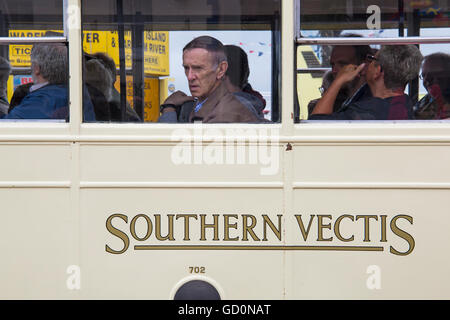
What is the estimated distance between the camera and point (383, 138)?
2.64 metres

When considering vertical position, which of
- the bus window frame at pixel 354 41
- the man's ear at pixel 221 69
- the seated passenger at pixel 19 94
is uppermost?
the bus window frame at pixel 354 41

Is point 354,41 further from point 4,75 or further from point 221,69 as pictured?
point 4,75

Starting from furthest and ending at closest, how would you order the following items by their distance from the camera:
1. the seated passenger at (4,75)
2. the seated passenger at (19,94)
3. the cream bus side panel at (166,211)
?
the seated passenger at (4,75) < the seated passenger at (19,94) < the cream bus side panel at (166,211)

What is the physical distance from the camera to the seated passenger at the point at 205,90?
8.95ft

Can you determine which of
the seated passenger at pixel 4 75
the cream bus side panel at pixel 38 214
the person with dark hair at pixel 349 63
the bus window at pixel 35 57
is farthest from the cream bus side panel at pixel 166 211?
the seated passenger at pixel 4 75

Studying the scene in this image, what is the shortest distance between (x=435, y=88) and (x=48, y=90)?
80.2 inches

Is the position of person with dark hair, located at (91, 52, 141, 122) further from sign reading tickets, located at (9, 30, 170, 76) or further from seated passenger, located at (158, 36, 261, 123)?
seated passenger, located at (158, 36, 261, 123)

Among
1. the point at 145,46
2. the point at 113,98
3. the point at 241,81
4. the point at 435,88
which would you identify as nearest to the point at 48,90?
the point at 113,98

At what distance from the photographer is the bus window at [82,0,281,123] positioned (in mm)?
2691

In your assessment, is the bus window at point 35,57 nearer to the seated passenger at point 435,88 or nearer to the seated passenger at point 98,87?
the seated passenger at point 98,87

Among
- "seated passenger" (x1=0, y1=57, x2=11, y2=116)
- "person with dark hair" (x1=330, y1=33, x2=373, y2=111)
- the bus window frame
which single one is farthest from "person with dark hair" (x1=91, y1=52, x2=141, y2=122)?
"person with dark hair" (x1=330, y1=33, x2=373, y2=111)

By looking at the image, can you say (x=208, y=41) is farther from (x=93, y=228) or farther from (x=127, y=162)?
(x=93, y=228)

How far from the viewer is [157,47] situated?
2.80 meters
